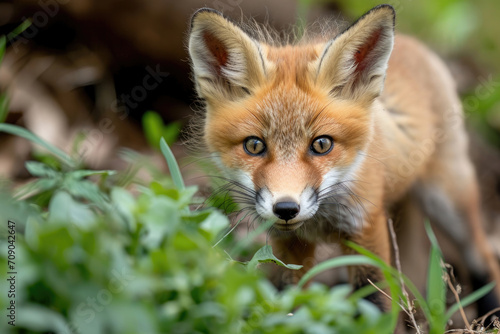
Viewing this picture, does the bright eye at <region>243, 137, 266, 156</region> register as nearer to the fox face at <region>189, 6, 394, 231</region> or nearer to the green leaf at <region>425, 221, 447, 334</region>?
the fox face at <region>189, 6, 394, 231</region>

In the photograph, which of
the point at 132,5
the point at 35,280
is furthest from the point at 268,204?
the point at 132,5

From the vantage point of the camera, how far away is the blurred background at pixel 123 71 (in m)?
5.85

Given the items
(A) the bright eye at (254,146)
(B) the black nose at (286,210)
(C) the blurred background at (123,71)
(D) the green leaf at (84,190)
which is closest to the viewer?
(D) the green leaf at (84,190)

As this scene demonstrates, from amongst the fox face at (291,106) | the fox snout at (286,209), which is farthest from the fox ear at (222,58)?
the fox snout at (286,209)

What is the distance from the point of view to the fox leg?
4.88 meters

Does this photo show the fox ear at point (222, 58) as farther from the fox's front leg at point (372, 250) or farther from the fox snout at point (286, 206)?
the fox's front leg at point (372, 250)

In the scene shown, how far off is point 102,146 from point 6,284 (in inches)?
176

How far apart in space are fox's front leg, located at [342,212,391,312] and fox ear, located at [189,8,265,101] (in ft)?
3.87

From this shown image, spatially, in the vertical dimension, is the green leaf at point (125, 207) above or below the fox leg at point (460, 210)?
above

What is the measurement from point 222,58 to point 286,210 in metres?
→ 1.20

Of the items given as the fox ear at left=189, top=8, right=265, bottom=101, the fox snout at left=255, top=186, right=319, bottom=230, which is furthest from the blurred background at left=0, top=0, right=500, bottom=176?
the fox snout at left=255, top=186, right=319, bottom=230

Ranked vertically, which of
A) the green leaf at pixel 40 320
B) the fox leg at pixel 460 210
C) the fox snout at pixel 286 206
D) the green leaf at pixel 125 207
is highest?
the green leaf at pixel 125 207

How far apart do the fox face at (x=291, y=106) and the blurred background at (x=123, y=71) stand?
7.21 ft

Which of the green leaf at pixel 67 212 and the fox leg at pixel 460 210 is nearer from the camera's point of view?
the green leaf at pixel 67 212
